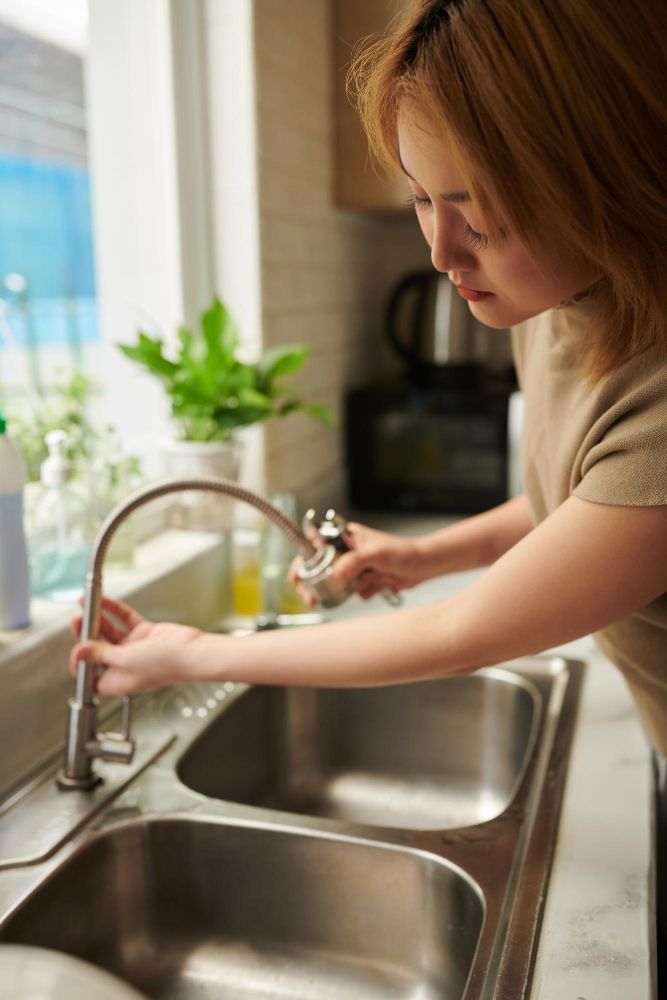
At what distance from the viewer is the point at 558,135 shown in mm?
584

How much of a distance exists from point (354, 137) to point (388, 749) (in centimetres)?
136

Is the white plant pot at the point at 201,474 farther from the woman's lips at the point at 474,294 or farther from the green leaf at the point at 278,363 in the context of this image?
the woman's lips at the point at 474,294

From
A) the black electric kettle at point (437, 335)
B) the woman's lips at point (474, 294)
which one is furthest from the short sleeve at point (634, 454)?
the black electric kettle at point (437, 335)

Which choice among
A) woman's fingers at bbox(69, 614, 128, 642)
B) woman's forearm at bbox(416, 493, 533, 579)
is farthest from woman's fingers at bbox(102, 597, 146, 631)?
woman's forearm at bbox(416, 493, 533, 579)

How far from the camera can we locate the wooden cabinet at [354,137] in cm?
201

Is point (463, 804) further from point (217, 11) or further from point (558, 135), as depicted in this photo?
point (217, 11)

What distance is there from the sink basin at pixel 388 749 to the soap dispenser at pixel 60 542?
0.28m

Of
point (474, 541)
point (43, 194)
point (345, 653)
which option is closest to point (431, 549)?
point (474, 541)

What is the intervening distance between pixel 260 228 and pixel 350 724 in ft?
2.91

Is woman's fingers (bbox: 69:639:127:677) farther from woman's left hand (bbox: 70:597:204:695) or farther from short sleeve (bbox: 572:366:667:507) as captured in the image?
short sleeve (bbox: 572:366:667:507)

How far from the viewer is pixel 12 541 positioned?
1.00 metres

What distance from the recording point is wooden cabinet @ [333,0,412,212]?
6.58ft

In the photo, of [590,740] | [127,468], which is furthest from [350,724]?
[127,468]

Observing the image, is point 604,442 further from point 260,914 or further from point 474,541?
point 260,914
